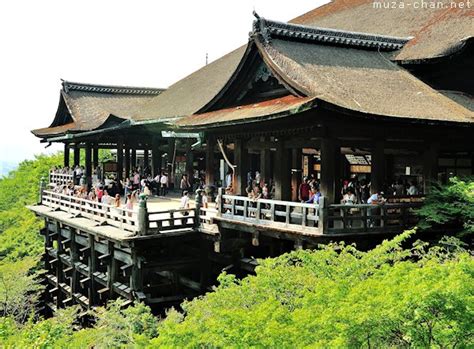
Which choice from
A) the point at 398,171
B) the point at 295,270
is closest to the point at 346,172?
the point at 398,171

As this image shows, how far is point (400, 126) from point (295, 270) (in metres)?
5.43

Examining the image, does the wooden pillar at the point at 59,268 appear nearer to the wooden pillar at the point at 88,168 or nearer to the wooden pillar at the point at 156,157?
the wooden pillar at the point at 88,168

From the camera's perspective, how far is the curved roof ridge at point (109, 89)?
3381 centimetres

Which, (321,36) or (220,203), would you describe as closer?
(220,203)

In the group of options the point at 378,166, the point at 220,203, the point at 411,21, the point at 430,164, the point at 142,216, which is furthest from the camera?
the point at 411,21

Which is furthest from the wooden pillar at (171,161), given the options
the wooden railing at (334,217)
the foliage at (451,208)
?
the foliage at (451,208)

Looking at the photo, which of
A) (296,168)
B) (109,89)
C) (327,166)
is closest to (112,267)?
(296,168)

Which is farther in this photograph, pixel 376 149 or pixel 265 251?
pixel 265 251

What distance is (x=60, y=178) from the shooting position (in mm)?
31375

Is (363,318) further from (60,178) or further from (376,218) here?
(60,178)

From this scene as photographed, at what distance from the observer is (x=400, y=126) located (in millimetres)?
13320

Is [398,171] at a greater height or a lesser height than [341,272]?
greater

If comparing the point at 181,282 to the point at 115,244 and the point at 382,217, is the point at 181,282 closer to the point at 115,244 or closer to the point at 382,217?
the point at 115,244

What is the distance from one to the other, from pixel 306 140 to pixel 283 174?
1.24 meters
